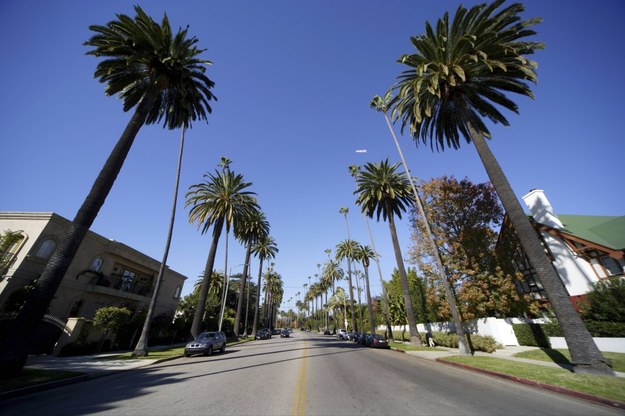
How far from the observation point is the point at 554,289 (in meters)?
11.2

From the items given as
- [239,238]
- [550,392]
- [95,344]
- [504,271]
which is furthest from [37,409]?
[239,238]

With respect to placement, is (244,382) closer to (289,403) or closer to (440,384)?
(289,403)

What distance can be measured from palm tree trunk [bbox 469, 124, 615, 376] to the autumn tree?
10403 millimetres

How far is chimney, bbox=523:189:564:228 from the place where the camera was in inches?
970

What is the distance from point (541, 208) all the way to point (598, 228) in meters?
4.31

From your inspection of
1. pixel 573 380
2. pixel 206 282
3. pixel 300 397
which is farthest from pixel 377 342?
pixel 300 397

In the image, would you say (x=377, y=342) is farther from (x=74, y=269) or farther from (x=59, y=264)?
(x=74, y=269)

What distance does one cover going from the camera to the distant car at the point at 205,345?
17531 mm

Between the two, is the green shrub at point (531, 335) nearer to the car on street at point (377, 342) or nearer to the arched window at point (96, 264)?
the car on street at point (377, 342)

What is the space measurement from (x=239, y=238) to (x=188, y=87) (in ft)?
91.1

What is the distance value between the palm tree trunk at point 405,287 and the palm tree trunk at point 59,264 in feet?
82.8

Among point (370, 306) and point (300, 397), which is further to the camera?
point (370, 306)

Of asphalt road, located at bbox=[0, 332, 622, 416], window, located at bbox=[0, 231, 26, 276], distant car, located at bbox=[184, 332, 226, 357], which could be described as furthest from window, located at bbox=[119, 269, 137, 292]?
asphalt road, located at bbox=[0, 332, 622, 416]

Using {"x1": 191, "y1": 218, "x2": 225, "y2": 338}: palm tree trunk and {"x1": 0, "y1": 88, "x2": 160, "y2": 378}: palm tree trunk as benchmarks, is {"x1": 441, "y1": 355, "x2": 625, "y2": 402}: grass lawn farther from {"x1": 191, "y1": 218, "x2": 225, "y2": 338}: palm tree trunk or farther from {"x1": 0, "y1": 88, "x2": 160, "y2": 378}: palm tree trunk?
{"x1": 191, "y1": 218, "x2": 225, "y2": 338}: palm tree trunk
